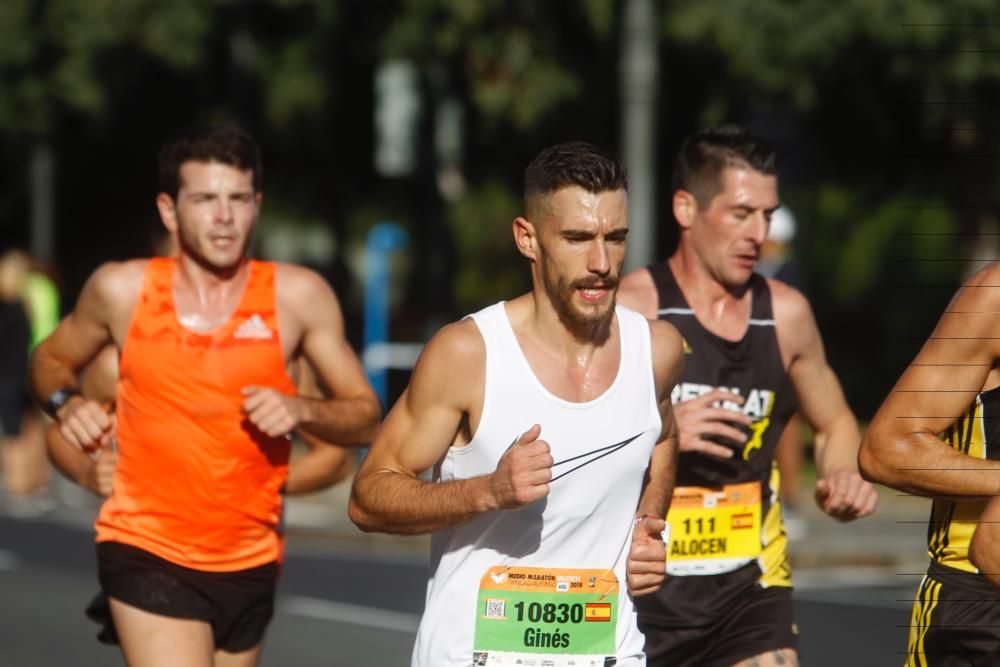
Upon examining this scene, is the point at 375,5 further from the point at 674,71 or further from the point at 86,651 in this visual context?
the point at 86,651

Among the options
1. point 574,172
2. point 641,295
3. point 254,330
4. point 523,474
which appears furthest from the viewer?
point 641,295

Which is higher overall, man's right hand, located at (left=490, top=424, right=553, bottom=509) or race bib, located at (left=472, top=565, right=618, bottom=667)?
man's right hand, located at (left=490, top=424, right=553, bottom=509)

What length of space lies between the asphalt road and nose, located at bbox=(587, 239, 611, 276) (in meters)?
5.10

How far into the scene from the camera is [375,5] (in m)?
19.0

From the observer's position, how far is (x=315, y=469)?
5.85m

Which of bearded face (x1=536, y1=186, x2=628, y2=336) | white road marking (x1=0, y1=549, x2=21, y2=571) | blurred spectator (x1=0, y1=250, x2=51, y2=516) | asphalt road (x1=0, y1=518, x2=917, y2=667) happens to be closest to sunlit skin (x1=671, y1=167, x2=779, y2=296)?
bearded face (x1=536, y1=186, x2=628, y2=336)

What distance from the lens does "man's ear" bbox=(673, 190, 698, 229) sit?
5.79 meters

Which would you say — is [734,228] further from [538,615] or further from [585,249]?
[538,615]

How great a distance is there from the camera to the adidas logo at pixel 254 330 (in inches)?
214

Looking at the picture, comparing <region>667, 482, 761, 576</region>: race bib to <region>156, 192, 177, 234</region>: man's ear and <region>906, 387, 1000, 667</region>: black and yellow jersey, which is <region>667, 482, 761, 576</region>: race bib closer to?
<region>906, 387, 1000, 667</region>: black and yellow jersey

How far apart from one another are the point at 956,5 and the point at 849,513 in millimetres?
11647

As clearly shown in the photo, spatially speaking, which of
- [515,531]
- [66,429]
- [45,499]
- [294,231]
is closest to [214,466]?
[66,429]

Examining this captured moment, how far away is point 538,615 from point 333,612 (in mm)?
6454

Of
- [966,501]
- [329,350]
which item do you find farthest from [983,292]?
Result: [329,350]
